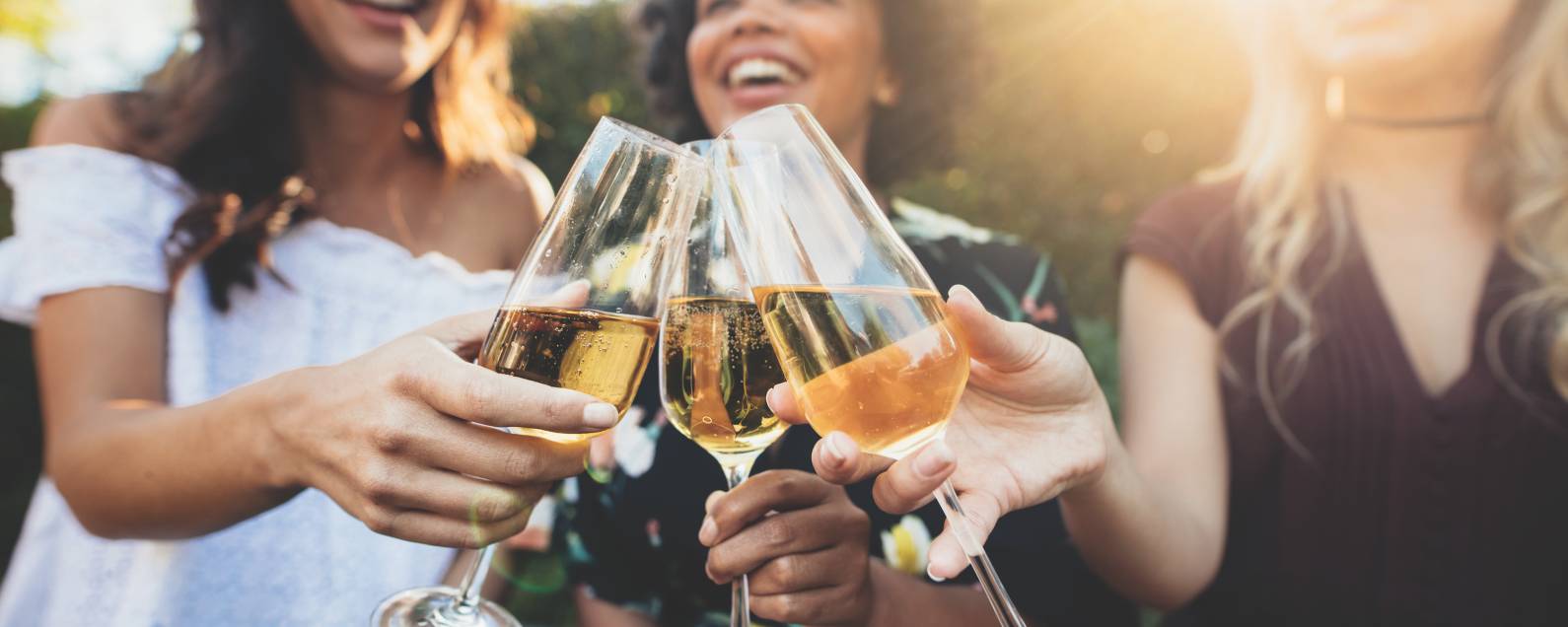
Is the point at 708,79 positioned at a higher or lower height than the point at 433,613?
higher

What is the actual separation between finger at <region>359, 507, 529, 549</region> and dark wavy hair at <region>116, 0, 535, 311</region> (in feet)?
4.67

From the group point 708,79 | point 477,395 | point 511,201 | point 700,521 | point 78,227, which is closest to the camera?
point 477,395

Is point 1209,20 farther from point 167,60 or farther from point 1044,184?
point 167,60

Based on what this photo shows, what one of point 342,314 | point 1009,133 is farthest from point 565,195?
point 1009,133

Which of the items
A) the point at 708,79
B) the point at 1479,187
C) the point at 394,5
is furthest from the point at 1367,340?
the point at 394,5

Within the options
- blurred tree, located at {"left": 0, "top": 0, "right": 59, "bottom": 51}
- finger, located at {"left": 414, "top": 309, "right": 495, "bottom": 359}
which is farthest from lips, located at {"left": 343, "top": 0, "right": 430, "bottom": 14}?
blurred tree, located at {"left": 0, "top": 0, "right": 59, "bottom": 51}

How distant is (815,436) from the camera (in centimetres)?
250

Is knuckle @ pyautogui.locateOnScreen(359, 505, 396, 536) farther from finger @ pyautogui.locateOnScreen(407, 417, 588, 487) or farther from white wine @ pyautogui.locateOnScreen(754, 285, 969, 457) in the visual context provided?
white wine @ pyautogui.locateOnScreen(754, 285, 969, 457)

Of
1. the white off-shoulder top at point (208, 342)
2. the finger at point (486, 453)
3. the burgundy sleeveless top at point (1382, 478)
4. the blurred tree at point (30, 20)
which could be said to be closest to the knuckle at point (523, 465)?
the finger at point (486, 453)

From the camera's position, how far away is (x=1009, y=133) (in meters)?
5.91

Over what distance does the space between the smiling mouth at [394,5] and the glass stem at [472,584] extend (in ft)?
5.70

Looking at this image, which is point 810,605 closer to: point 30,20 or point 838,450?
point 838,450

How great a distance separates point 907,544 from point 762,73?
141 cm

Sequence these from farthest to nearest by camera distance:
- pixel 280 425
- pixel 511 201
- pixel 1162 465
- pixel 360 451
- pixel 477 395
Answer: pixel 511 201 < pixel 1162 465 < pixel 280 425 < pixel 360 451 < pixel 477 395
